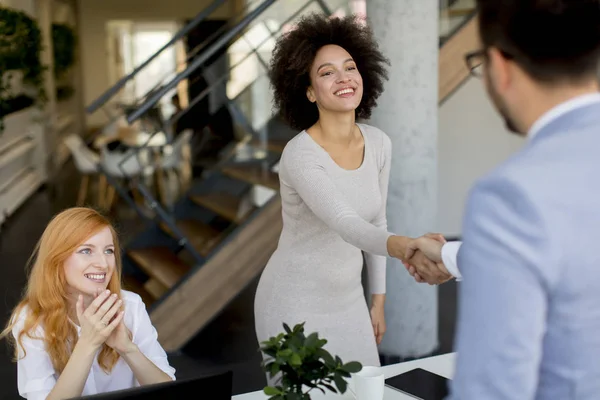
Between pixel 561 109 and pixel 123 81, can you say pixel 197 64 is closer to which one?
pixel 123 81

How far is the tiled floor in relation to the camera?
14.2ft

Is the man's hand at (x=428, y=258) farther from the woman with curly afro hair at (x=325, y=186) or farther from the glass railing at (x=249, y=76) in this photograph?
the glass railing at (x=249, y=76)

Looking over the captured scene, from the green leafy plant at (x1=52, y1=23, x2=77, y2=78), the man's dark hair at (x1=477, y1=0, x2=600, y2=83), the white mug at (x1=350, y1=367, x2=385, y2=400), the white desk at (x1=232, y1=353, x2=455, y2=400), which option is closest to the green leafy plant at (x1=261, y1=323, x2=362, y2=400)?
the white mug at (x1=350, y1=367, x2=385, y2=400)

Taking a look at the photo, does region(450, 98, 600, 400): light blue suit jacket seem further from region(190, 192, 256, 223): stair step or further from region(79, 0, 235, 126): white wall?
region(79, 0, 235, 126): white wall

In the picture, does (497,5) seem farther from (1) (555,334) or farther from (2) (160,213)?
(2) (160,213)

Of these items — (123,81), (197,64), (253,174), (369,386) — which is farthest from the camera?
(253,174)

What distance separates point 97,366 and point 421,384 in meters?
0.84

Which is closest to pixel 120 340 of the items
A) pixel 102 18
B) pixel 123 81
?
pixel 123 81

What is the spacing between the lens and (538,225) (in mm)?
914

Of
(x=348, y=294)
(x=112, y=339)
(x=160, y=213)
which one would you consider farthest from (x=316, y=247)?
(x=160, y=213)

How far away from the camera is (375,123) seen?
13.7 feet

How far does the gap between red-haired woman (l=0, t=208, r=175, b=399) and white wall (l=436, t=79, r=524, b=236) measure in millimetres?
5319

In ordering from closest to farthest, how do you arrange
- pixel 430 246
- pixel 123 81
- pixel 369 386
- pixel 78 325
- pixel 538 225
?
pixel 538 225, pixel 369 386, pixel 430 246, pixel 78 325, pixel 123 81

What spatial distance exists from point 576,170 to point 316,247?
158 cm
